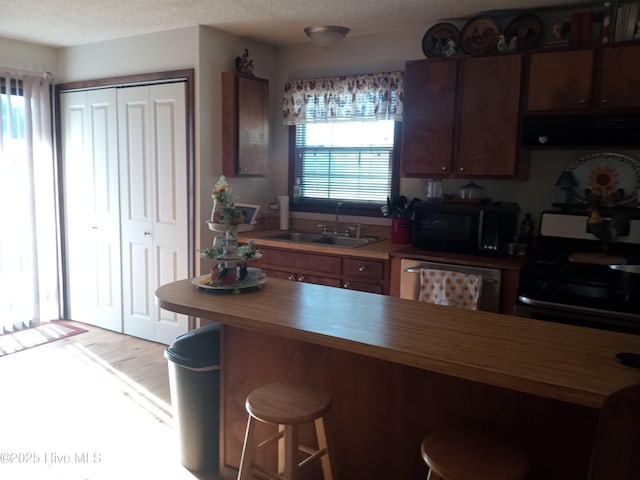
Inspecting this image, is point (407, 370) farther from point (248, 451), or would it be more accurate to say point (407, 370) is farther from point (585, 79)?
point (585, 79)

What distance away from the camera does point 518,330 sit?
1.78 m

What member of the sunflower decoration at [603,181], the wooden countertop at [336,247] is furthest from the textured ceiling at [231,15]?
the wooden countertop at [336,247]

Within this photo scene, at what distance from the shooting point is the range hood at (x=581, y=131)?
9.34ft

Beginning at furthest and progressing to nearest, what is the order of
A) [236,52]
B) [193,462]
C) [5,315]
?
[5,315] → [236,52] → [193,462]

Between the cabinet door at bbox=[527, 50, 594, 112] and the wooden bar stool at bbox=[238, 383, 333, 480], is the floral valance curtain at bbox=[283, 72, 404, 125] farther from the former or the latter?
the wooden bar stool at bbox=[238, 383, 333, 480]

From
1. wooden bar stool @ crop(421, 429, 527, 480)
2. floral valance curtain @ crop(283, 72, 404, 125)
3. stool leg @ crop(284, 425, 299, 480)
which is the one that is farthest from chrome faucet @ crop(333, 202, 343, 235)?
wooden bar stool @ crop(421, 429, 527, 480)

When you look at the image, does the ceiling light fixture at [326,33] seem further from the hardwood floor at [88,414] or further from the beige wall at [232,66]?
the hardwood floor at [88,414]

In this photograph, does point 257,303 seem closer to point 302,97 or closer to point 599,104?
point 599,104

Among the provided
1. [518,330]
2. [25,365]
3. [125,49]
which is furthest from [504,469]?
[125,49]

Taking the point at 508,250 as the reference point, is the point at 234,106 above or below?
above

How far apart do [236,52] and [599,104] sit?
2559 mm

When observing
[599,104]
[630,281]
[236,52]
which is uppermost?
[236,52]

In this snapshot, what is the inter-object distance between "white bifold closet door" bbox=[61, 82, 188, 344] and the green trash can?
1.62 metres

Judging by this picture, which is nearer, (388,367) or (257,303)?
(388,367)
